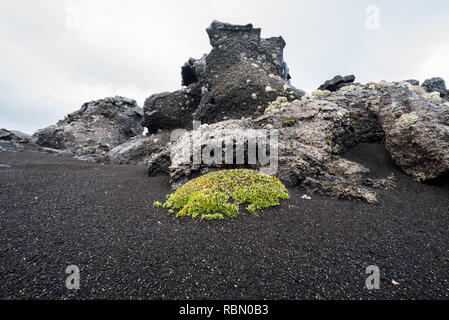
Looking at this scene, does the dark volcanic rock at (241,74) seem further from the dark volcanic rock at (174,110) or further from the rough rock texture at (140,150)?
the rough rock texture at (140,150)

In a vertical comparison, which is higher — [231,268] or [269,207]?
[269,207]

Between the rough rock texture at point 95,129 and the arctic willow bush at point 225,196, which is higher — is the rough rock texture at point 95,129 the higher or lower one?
the higher one

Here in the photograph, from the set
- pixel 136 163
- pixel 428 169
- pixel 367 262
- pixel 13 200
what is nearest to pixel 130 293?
pixel 367 262

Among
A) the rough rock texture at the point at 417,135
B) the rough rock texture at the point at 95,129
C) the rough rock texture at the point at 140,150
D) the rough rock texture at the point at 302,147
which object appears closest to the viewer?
the rough rock texture at the point at 417,135

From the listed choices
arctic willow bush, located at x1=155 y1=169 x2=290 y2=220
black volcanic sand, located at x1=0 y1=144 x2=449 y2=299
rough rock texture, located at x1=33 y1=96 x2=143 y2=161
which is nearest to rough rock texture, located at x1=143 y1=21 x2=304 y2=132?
arctic willow bush, located at x1=155 y1=169 x2=290 y2=220

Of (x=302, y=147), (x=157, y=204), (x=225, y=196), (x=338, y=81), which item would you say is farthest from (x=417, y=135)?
(x=338, y=81)

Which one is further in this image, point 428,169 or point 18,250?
point 428,169

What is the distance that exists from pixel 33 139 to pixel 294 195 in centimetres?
3477

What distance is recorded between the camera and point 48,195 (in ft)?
22.2

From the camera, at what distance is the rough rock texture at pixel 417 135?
7.34 meters

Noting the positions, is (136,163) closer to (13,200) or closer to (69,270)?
(13,200)

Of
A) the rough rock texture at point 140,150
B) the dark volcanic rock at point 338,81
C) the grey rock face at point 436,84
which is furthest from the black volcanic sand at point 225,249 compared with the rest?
the grey rock face at point 436,84

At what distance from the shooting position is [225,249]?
4.25 metres

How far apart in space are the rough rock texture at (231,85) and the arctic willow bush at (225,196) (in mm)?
8251
